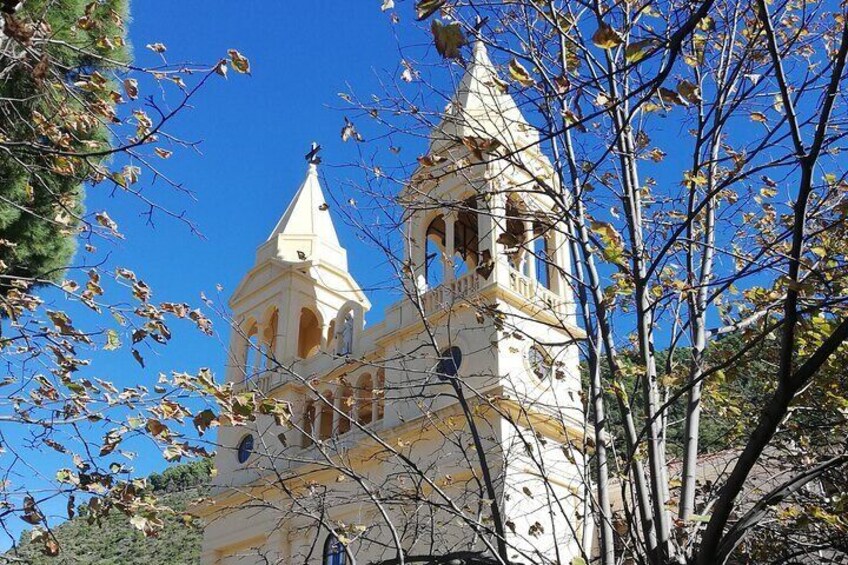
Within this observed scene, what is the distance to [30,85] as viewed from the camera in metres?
7.21

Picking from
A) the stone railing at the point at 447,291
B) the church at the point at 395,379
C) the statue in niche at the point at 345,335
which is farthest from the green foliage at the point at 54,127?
the statue in niche at the point at 345,335

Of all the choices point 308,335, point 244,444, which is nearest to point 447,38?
point 244,444

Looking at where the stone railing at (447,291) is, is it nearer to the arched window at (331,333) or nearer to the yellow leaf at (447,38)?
the arched window at (331,333)

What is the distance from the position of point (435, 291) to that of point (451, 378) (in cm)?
1018

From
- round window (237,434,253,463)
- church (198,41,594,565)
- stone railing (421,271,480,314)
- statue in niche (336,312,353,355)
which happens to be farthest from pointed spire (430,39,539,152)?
round window (237,434,253,463)

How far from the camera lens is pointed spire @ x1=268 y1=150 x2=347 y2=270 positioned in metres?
23.1

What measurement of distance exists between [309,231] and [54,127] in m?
17.9

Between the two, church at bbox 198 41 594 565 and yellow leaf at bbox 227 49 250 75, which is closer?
yellow leaf at bbox 227 49 250 75

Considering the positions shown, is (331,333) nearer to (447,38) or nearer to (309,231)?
(309,231)

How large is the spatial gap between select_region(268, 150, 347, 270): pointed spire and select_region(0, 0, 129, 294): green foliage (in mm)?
13766

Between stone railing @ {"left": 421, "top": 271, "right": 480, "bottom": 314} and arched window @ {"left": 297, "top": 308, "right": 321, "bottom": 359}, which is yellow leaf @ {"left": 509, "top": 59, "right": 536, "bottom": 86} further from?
arched window @ {"left": 297, "top": 308, "right": 321, "bottom": 359}

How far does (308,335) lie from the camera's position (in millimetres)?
23719

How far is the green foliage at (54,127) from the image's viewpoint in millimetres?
5973

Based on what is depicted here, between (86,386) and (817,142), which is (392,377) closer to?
(86,386)
